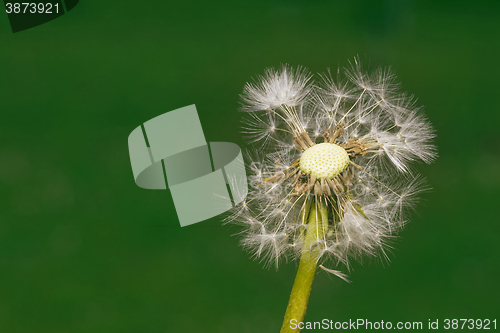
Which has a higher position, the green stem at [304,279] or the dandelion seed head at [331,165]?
the dandelion seed head at [331,165]

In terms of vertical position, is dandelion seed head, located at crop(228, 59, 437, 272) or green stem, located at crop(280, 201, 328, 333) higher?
dandelion seed head, located at crop(228, 59, 437, 272)

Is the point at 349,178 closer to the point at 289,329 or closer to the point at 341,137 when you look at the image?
the point at 341,137

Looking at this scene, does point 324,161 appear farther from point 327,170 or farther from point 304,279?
point 304,279

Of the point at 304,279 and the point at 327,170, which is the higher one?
the point at 327,170

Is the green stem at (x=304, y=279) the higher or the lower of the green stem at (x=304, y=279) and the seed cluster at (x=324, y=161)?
the lower

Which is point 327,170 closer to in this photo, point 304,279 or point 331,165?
point 331,165

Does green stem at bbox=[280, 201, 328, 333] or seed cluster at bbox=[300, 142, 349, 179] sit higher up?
seed cluster at bbox=[300, 142, 349, 179]

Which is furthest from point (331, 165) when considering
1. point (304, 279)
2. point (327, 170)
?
point (304, 279)

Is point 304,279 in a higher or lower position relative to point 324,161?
lower

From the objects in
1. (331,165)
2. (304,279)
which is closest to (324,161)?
(331,165)
